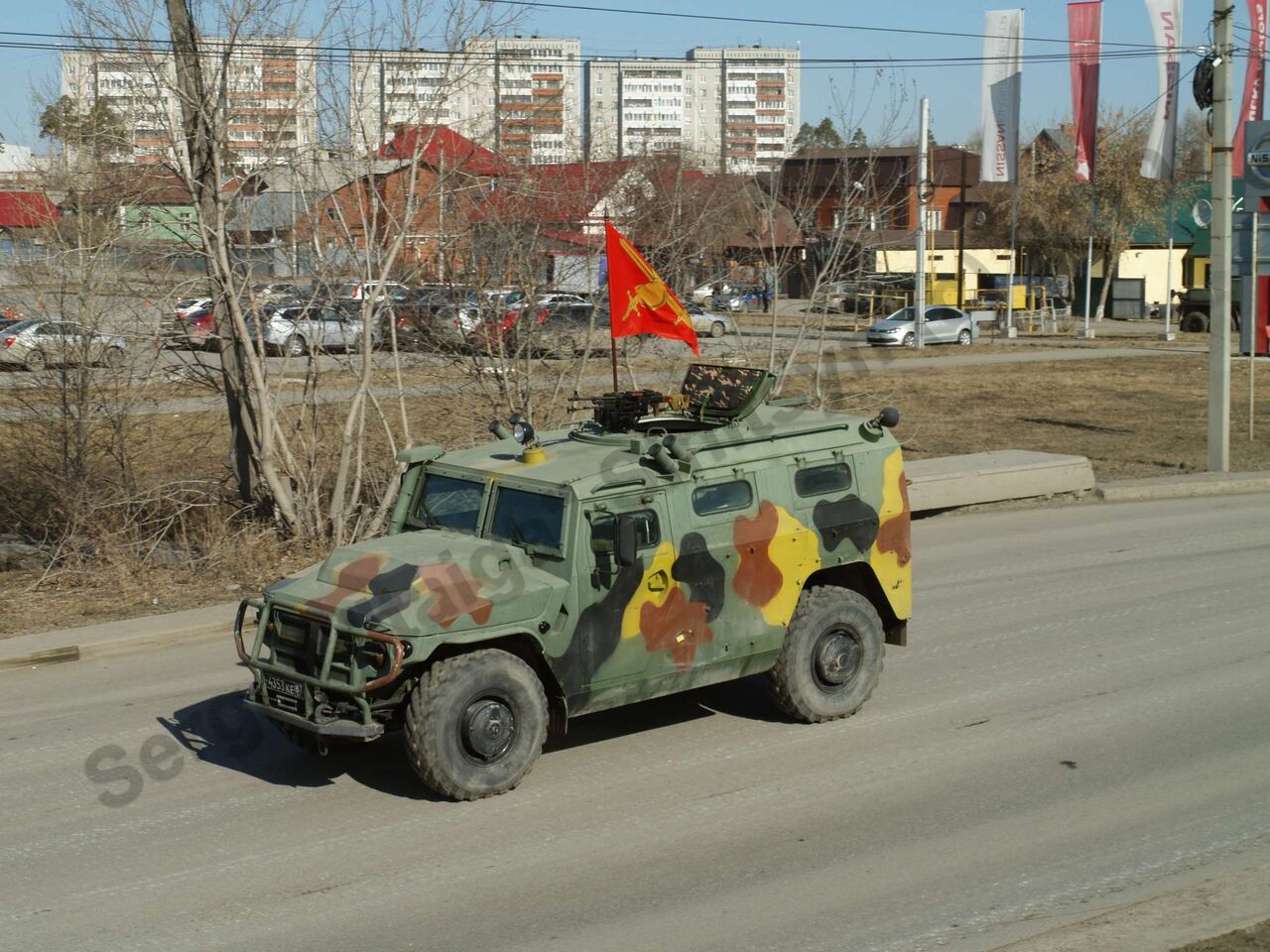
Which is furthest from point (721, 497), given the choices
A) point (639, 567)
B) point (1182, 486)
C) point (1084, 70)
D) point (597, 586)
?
point (1084, 70)

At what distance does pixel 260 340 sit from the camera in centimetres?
1455

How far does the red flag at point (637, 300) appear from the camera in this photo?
10.5m

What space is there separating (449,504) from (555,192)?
870 cm

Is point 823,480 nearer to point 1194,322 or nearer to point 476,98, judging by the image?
point 476,98

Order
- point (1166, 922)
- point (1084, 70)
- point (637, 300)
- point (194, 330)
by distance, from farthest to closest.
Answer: point (1084, 70)
point (194, 330)
point (637, 300)
point (1166, 922)

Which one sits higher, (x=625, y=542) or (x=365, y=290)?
(x=365, y=290)

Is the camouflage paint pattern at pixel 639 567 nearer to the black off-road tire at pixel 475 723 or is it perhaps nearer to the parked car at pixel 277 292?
the black off-road tire at pixel 475 723

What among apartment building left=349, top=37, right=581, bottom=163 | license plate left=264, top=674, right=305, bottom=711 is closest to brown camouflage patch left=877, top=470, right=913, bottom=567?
license plate left=264, top=674, right=305, bottom=711

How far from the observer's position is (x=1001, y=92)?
4281 cm

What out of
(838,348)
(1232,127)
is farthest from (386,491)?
(838,348)

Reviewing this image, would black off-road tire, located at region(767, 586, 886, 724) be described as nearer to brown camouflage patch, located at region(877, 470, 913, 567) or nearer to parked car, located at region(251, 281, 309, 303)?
brown camouflage patch, located at region(877, 470, 913, 567)

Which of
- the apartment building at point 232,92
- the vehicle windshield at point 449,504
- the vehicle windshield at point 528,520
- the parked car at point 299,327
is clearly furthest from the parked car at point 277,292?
the vehicle windshield at point 528,520

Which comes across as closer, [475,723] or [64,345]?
[475,723]

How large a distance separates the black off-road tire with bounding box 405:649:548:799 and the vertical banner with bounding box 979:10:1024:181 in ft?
125
